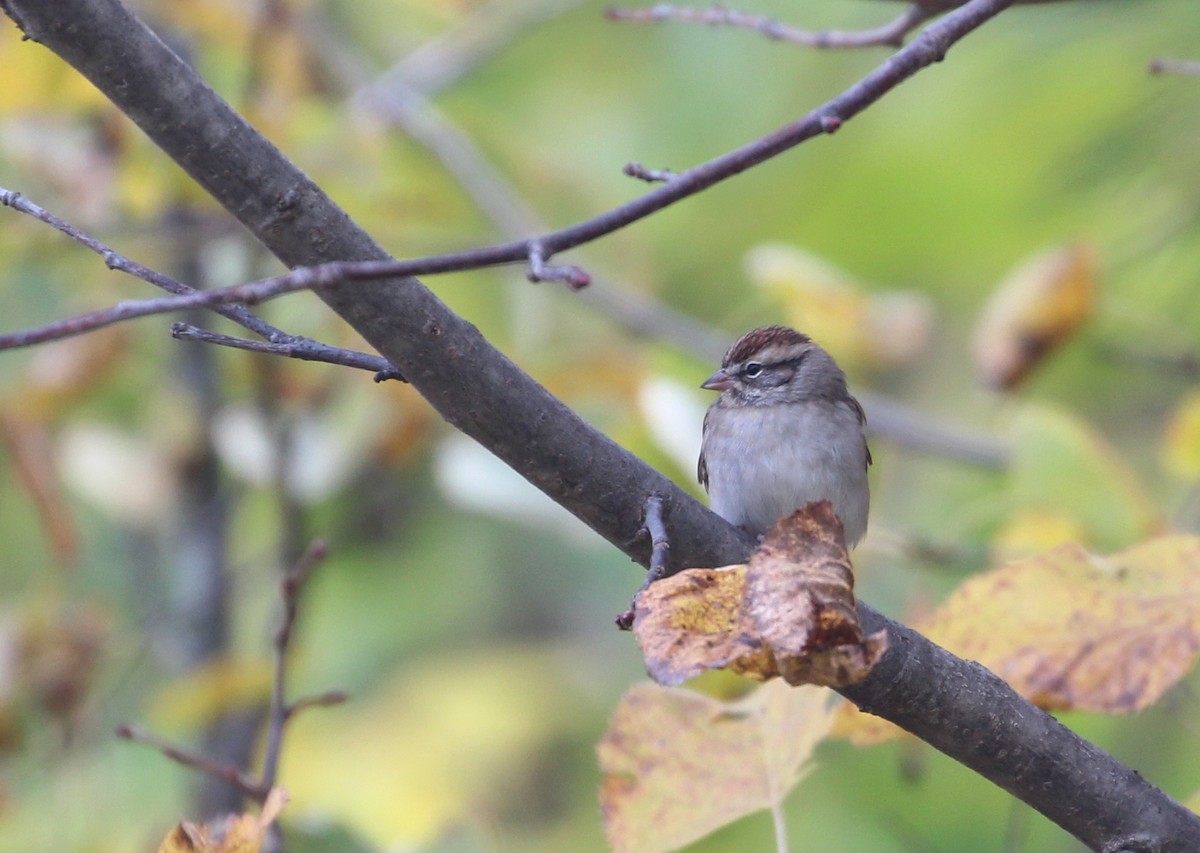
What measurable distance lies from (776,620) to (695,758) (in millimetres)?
594

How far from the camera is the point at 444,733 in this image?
430 cm

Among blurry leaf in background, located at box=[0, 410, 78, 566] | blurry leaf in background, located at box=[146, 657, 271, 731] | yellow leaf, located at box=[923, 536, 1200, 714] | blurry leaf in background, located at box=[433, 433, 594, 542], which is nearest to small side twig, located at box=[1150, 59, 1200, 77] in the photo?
yellow leaf, located at box=[923, 536, 1200, 714]

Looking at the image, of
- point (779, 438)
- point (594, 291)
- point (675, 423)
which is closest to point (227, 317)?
point (675, 423)

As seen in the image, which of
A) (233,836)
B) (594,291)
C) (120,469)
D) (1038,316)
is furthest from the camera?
(120,469)

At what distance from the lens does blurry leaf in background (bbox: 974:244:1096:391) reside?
8.43ft

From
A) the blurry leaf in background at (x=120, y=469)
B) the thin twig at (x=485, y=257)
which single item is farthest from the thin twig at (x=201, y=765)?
the blurry leaf in background at (x=120, y=469)

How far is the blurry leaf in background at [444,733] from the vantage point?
3.90m

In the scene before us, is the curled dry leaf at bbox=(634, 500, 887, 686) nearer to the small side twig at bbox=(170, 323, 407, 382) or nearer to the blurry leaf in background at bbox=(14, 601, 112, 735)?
the small side twig at bbox=(170, 323, 407, 382)

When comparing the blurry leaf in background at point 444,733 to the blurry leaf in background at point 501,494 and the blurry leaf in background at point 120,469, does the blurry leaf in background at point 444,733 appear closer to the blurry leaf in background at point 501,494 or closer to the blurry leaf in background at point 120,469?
the blurry leaf in background at point 120,469

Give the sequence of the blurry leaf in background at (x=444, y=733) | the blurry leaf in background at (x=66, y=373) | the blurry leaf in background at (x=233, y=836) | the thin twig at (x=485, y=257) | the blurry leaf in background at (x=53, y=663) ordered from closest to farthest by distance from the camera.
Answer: the thin twig at (x=485, y=257)
the blurry leaf in background at (x=233, y=836)
the blurry leaf in background at (x=53, y=663)
the blurry leaf in background at (x=66, y=373)
the blurry leaf in background at (x=444, y=733)

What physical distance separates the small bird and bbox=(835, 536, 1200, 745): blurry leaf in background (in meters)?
1.12

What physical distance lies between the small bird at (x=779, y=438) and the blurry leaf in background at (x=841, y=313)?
0.37ft

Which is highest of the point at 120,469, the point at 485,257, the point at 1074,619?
the point at 485,257

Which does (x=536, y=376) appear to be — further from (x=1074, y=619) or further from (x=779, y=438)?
(x=1074, y=619)
